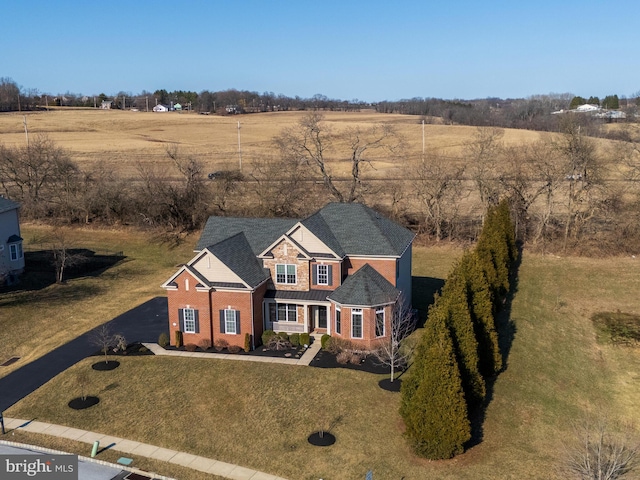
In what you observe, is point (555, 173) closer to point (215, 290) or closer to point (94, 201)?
point (215, 290)

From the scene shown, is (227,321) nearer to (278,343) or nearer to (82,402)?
(278,343)

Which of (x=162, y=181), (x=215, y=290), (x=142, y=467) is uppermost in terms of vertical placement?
(x=162, y=181)

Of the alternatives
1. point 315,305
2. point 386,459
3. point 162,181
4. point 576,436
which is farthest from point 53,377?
point 162,181

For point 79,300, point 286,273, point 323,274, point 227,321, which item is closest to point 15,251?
point 79,300

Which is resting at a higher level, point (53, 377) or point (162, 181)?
point (162, 181)

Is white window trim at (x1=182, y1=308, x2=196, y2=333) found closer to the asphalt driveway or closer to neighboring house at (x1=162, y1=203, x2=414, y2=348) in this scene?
neighboring house at (x1=162, y1=203, x2=414, y2=348)

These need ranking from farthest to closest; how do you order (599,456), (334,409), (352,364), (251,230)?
(251,230) < (352,364) < (334,409) < (599,456)

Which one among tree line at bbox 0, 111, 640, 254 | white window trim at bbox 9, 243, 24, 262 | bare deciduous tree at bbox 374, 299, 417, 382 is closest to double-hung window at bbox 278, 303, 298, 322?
bare deciduous tree at bbox 374, 299, 417, 382
